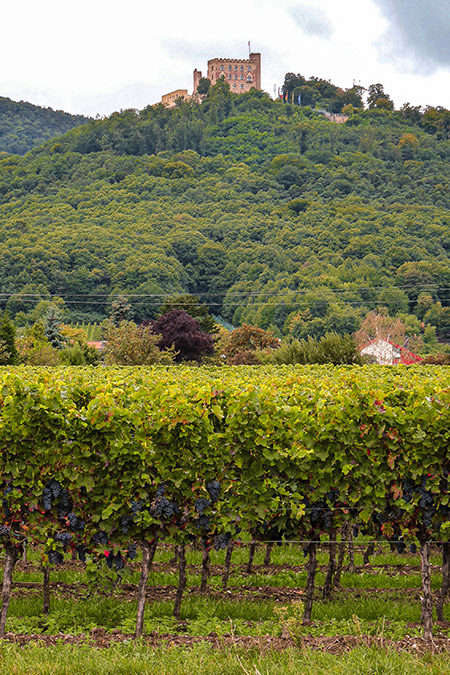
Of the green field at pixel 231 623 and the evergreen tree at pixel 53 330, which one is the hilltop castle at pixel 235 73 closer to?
the evergreen tree at pixel 53 330

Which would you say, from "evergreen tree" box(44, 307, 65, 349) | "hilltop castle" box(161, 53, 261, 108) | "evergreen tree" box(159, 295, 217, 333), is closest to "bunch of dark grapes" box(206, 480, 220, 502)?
"evergreen tree" box(44, 307, 65, 349)

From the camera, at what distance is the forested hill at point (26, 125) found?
159000mm

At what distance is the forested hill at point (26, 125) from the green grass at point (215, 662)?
16405cm

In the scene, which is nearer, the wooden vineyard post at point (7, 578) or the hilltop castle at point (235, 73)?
the wooden vineyard post at point (7, 578)

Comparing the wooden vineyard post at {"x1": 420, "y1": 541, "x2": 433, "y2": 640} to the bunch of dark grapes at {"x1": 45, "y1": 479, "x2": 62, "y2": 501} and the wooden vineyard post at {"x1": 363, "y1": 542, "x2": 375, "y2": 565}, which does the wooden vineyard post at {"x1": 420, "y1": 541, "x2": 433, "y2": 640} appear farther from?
the bunch of dark grapes at {"x1": 45, "y1": 479, "x2": 62, "y2": 501}

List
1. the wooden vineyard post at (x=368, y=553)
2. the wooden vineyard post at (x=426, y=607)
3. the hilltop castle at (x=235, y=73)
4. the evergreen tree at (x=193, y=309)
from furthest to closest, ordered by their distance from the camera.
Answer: the hilltop castle at (x=235, y=73), the evergreen tree at (x=193, y=309), the wooden vineyard post at (x=368, y=553), the wooden vineyard post at (x=426, y=607)

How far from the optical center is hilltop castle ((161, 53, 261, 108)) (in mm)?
186625

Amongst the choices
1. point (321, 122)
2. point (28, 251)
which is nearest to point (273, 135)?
point (321, 122)

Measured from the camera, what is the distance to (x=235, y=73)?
187 meters

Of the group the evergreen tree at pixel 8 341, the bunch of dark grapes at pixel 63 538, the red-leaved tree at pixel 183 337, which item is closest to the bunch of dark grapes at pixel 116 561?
the bunch of dark grapes at pixel 63 538

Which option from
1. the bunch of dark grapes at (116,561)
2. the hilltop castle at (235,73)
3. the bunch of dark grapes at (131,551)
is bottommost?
the bunch of dark grapes at (116,561)

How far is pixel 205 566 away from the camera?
7.80 metres

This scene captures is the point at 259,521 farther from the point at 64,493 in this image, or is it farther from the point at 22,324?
the point at 22,324

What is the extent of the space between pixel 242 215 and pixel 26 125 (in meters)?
90.0
